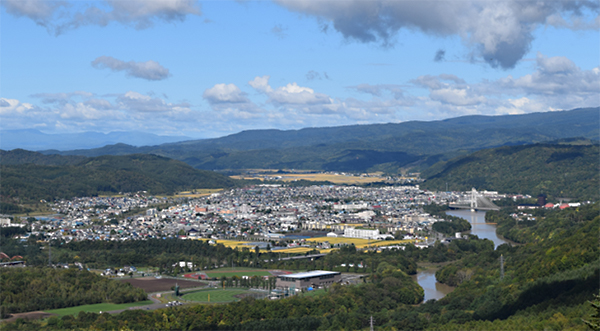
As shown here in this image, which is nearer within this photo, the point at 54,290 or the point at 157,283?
the point at 54,290

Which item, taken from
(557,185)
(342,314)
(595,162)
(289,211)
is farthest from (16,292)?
(595,162)

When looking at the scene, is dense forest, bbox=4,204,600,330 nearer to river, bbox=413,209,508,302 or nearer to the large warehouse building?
river, bbox=413,209,508,302

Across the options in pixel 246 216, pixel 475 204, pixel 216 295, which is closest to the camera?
pixel 216 295

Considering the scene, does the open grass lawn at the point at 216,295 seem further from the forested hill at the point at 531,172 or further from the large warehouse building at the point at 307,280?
the forested hill at the point at 531,172

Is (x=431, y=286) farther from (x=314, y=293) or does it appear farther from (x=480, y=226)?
(x=480, y=226)

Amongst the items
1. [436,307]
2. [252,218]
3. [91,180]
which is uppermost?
[91,180]

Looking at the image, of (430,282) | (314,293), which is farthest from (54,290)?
(430,282)

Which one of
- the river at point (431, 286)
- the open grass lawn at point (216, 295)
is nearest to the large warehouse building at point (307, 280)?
the open grass lawn at point (216, 295)

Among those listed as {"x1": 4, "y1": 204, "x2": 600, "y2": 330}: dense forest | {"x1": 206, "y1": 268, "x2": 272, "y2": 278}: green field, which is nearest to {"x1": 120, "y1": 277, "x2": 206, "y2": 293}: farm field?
{"x1": 206, "y1": 268, "x2": 272, "y2": 278}: green field
